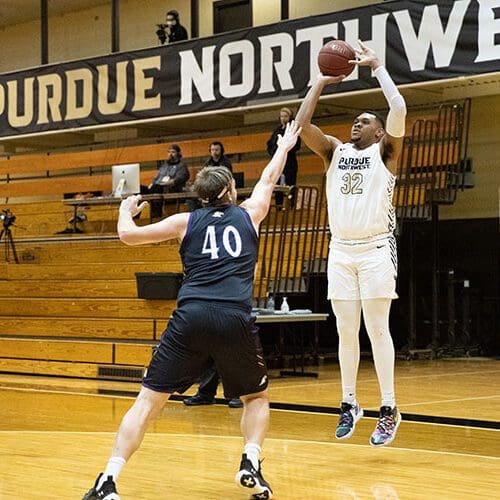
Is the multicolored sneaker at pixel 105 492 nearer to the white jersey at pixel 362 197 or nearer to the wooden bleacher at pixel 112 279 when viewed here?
the white jersey at pixel 362 197

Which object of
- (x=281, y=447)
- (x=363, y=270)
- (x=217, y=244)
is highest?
(x=217, y=244)

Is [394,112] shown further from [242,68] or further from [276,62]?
[242,68]

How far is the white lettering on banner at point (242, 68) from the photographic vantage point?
43.4 ft

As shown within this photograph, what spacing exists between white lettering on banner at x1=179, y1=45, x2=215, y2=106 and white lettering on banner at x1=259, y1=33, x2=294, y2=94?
0.78 meters

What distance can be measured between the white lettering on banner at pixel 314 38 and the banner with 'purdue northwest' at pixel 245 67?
12mm

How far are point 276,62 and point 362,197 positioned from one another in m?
7.08

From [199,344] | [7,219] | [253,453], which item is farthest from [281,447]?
[7,219]

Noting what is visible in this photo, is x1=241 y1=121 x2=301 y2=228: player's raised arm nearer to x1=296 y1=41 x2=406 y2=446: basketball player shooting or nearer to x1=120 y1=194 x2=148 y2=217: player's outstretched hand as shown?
x1=120 y1=194 x2=148 y2=217: player's outstretched hand

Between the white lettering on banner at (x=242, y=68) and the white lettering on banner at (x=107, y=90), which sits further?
the white lettering on banner at (x=107, y=90)

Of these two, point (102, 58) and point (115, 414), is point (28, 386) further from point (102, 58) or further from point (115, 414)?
point (102, 58)

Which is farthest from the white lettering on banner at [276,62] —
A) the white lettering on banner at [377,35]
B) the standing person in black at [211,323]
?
the standing person in black at [211,323]

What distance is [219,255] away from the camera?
16.8 feet

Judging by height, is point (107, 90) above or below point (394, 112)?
above

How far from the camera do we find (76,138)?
1777cm
